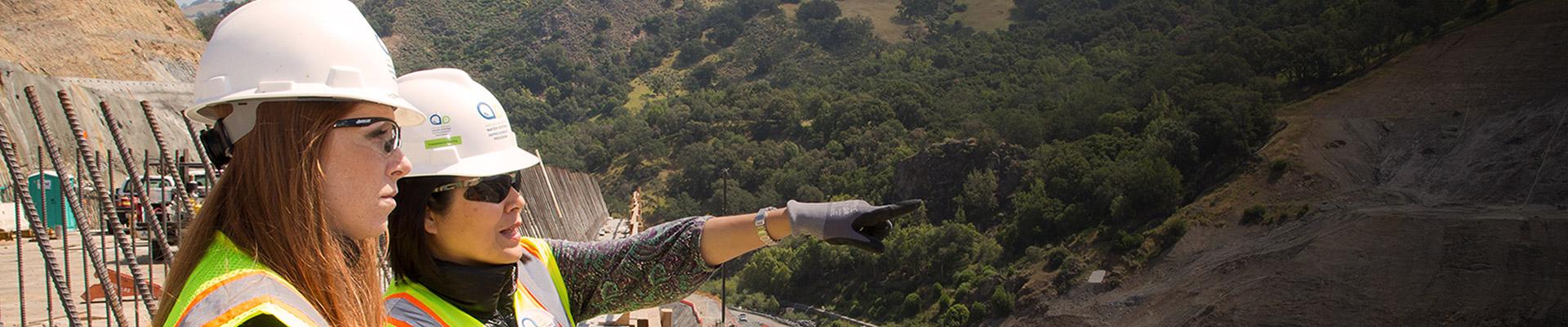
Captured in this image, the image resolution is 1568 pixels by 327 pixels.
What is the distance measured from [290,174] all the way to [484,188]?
1078 millimetres

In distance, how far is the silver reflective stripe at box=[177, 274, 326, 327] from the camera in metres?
1.37

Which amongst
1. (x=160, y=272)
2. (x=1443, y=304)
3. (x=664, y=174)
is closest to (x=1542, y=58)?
(x=1443, y=304)

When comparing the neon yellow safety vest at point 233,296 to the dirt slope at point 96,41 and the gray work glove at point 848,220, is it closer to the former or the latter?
the gray work glove at point 848,220

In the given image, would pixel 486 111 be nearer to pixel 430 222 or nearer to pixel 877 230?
pixel 430 222

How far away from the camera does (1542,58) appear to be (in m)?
51.1

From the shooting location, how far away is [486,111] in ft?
9.01

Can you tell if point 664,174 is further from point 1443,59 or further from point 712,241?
point 712,241

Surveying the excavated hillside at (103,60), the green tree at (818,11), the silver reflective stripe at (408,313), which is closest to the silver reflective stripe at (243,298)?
the silver reflective stripe at (408,313)

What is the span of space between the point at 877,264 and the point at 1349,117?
2178cm

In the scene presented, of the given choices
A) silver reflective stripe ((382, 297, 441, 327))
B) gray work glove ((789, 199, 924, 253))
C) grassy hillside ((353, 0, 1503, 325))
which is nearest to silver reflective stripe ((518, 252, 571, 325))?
silver reflective stripe ((382, 297, 441, 327))

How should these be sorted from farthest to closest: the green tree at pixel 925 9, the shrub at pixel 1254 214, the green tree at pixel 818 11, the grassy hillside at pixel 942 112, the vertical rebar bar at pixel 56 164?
the green tree at pixel 818 11
the green tree at pixel 925 9
the grassy hillside at pixel 942 112
the shrub at pixel 1254 214
the vertical rebar bar at pixel 56 164

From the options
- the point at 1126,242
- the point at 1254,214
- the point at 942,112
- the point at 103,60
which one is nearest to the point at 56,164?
the point at 103,60

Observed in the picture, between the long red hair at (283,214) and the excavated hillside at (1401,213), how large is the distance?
139 feet

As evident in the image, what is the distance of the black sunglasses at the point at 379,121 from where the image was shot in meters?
1.57
